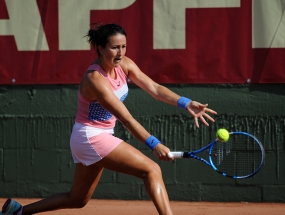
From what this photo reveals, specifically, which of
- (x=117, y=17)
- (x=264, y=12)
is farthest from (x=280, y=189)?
(x=117, y=17)

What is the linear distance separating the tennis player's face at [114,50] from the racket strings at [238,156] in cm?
204

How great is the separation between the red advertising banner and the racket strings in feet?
2.34

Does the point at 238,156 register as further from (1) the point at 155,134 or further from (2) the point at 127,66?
(2) the point at 127,66

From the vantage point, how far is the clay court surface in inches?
241

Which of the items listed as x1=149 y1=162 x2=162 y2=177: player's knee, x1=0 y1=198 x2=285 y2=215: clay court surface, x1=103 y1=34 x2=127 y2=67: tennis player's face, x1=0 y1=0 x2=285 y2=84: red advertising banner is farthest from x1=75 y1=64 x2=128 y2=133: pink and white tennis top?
x1=0 y1=0 x2=285 y2=84: red advertising banner

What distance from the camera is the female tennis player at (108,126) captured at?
4.04 m

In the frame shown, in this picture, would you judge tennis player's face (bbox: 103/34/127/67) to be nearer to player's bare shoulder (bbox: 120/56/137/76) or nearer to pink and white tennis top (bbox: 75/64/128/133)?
pink and white tennis top (bbox: 75/64/128/133)

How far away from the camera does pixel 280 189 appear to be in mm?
6680

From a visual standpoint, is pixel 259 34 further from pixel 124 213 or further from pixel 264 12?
pixel 124 213

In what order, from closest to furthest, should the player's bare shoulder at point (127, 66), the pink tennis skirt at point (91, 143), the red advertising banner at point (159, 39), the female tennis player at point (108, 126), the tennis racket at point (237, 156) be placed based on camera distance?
the female tennis player at point (108, 126) < the pink tennis skirt at point (91, 143) < the player's bare shoulder at point (127, 66) < the tennis racket at point (237, 156) < the red advertising banner at point (159, 39)

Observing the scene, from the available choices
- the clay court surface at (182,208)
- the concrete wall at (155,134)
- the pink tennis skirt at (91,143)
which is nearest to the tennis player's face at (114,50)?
the pink tennis skirt at (91,143)

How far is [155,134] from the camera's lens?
6867mm

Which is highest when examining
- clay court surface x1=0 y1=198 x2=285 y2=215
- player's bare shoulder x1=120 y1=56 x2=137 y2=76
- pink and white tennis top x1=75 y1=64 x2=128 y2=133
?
player's bare shoulder x1=120 y1=56 x2=137 y2=76

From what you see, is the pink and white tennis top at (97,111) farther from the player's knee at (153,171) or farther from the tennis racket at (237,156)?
the tennis racket at (237,156)
